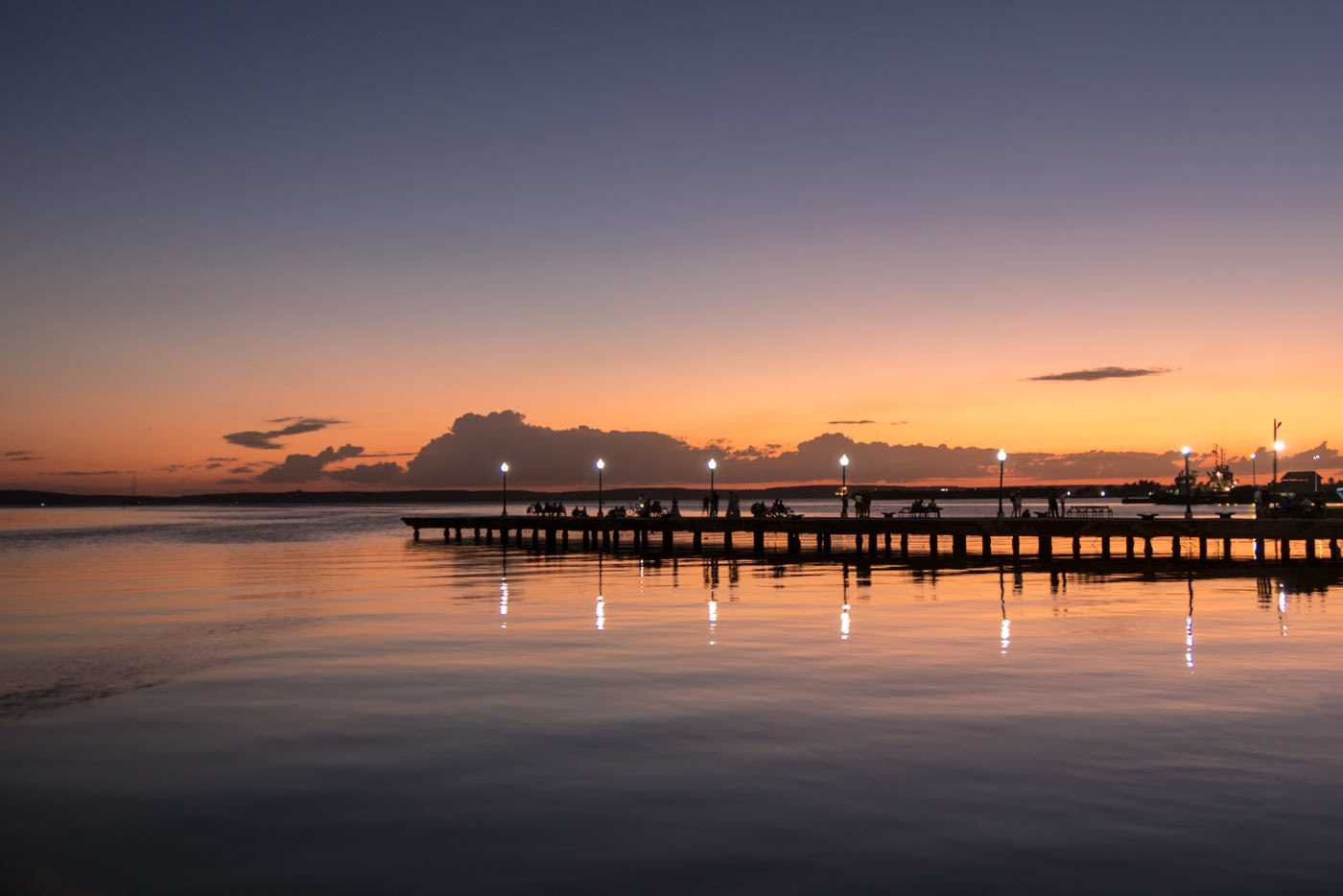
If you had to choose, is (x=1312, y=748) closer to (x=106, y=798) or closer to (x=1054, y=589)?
(x=106, y=798)

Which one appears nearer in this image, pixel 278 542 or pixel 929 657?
pixel 929 657

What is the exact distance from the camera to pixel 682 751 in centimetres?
1605

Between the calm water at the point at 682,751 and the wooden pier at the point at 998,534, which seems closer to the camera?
the calm water at the point at 682,751

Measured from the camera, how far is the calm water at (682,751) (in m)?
11.4

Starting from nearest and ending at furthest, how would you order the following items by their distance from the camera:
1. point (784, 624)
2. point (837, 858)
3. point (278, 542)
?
point (837, 858) < point (784, 624) < point (278, 542)

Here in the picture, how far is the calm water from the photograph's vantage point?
11.4m

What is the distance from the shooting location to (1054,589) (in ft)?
135

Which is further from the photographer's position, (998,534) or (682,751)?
(998,534)

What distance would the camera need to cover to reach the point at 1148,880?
10.7 metres

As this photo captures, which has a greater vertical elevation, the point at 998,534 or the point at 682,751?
Result: the point at 998,534

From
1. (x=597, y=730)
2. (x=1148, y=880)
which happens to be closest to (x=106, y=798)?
(x=597, y=730)

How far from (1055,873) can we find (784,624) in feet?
64.7

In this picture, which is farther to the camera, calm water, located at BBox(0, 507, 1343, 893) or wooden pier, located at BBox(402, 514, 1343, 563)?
wooden pier, located at BBox(402, 514, 1343, 563)

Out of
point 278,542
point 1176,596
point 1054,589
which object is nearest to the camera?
point 1176,596
